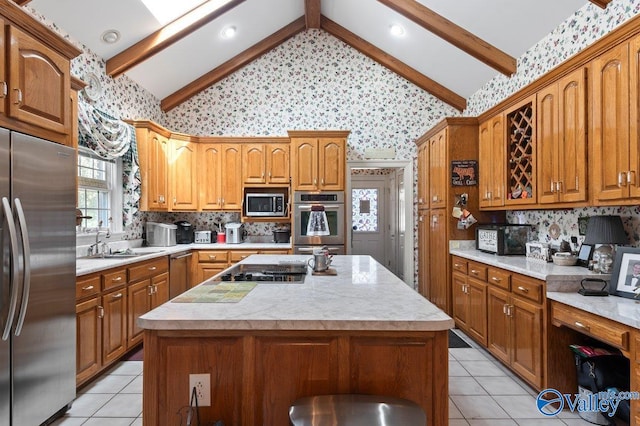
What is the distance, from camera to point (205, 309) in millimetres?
1377

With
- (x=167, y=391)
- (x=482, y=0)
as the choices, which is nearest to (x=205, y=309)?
(x=167, y=391)

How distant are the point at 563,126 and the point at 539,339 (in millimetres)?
1520

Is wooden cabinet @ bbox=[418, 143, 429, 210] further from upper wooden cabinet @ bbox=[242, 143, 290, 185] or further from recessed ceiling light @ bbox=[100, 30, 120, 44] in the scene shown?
recessed ceiling light @ bbox=[100, 30, 120, 44]

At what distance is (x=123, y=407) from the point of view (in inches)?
89.9

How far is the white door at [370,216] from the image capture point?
716 centimetres

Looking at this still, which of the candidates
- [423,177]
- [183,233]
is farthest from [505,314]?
[183,233]

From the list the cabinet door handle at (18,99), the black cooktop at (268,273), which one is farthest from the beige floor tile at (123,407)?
the cabinet door handle at (18,99)

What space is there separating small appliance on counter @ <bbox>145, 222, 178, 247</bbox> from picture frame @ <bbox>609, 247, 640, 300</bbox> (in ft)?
14.2

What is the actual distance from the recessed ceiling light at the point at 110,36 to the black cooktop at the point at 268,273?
2.68 metres

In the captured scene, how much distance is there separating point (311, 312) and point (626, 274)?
1905 millimetres

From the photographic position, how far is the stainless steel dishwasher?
3869mm

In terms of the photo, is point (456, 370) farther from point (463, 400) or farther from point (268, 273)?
point (268, 273)

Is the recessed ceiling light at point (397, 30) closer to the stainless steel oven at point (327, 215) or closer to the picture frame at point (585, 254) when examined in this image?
the stainless steel oven at point (327, 215)

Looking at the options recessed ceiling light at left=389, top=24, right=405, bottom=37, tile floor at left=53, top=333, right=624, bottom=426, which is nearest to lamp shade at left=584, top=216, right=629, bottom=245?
tile floor at left=53, top=333, right=624, bottom=426
